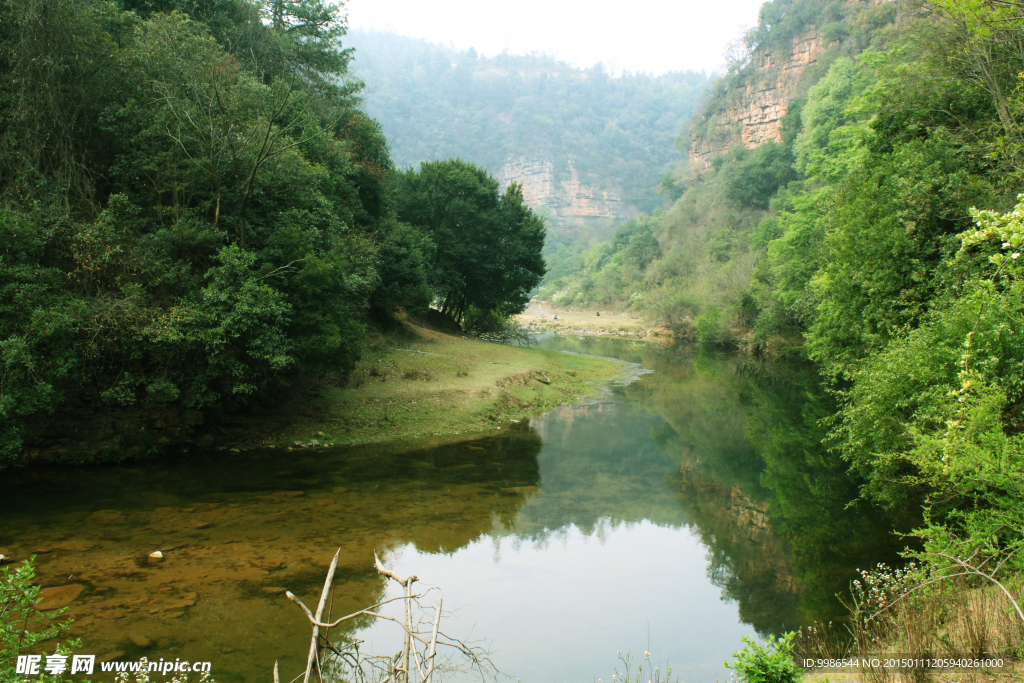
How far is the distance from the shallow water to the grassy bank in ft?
4.52

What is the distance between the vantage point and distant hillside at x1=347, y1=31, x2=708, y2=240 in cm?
14988

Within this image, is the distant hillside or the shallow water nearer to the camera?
the shallow water

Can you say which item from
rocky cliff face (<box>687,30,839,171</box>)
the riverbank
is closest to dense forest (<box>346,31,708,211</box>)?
rocky cliff face (<box>687,30,839,171</box>)

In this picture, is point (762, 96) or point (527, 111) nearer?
point (762, 96)

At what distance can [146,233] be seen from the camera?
1653 centimetres

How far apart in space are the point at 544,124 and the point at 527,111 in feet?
24.7

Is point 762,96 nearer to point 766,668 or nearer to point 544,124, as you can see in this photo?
point 544,124

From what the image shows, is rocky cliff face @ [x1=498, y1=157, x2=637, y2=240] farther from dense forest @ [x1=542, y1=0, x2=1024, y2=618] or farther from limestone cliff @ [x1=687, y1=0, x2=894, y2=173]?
dense forest @ [x1=542, y1=0, x2=1024, y2=618]

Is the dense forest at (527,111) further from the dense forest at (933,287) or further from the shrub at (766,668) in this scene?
the shrub at (766,668)

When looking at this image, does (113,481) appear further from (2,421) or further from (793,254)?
(793,254)

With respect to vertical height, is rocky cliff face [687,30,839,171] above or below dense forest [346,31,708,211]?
below

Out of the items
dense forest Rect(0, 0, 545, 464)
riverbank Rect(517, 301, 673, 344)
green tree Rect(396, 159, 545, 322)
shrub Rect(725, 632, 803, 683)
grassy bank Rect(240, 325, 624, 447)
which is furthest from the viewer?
riverbank Rect(517, 301, 673, 344)

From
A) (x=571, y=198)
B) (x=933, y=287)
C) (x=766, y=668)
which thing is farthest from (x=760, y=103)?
(x=766, y=668)

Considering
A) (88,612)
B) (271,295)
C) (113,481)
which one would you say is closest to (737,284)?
(271,295)
